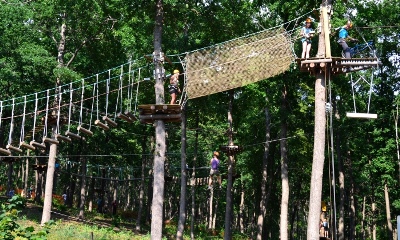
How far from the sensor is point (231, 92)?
26.8m

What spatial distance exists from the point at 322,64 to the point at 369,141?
20677mm

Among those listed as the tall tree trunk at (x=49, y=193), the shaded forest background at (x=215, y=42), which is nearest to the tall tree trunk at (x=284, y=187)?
the shaded forest background at (x=215, y=42)

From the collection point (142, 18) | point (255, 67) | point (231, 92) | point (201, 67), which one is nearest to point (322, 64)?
point (255, 67)

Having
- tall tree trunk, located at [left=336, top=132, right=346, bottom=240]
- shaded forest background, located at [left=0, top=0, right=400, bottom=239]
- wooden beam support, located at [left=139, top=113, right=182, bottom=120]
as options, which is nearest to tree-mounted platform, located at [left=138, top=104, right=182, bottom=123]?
wooden beam support, located at [left=139, top=113, right=182, bottom=120]

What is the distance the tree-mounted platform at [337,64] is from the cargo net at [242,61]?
73 cm

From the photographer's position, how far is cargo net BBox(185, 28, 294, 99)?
569 inches

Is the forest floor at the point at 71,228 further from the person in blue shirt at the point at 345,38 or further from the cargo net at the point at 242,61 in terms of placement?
the person in blue shirt at the point at 345,38

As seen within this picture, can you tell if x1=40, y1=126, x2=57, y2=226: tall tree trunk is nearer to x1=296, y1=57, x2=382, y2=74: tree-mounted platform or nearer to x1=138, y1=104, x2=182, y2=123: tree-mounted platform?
x1=138, y1=104, x2=182, y2=123: tree-mounted platform

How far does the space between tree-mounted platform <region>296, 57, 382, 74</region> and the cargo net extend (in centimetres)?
73

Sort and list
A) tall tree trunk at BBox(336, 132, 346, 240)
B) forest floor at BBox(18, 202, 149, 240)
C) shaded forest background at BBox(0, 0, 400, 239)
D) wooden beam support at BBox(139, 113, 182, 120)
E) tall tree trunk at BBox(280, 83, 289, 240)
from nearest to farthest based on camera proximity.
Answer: wooden beam support at BBox(139, 113, 182, 120), shaded forest background at BBox(0, 0, 400, 239), forest floor at BBox(18, 202, 149, 240), tall tree trunk at BBox(280, 83, 289, 240), tall tree trunk at BBox(336, 132, 346, 240)

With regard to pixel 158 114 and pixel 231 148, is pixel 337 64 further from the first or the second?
pixel 231 148

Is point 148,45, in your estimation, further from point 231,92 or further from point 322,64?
point 322,64

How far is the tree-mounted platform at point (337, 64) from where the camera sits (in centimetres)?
1362

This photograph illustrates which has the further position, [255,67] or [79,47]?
[79,47]
